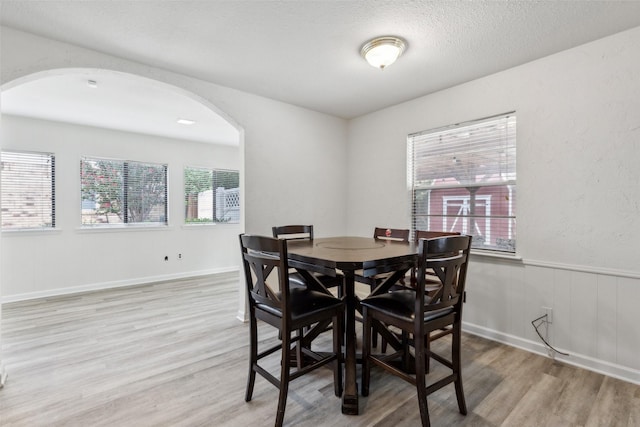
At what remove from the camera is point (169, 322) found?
3244mm

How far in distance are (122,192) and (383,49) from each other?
4.57m

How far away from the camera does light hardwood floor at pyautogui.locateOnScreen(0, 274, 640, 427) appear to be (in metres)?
1.75

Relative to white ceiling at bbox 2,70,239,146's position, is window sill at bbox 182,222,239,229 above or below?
below

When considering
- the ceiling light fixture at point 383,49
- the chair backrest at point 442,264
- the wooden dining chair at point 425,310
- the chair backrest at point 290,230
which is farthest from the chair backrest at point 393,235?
the ceiling light fixture at point 383,49

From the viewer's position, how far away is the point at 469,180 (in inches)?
120

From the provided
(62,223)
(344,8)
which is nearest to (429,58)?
(344,8)

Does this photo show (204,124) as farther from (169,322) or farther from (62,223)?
(169,322)

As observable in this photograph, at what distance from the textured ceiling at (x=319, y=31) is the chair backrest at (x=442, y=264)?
4.84 feet

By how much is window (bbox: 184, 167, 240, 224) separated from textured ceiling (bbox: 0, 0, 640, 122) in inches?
119

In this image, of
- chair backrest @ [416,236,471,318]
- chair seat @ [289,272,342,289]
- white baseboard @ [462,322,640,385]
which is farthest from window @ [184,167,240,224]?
chair backrest @ [416,236,471,318]

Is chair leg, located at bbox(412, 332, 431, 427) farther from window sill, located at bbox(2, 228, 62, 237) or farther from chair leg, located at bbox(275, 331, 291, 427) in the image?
window sill, located at bbox(2, 228, 62, 237)

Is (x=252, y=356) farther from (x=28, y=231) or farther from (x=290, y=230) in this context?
(x=28, y=231)

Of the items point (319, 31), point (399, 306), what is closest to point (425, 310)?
point (399, 306)

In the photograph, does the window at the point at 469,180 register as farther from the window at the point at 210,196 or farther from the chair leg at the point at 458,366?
the window at the point at 210,196
